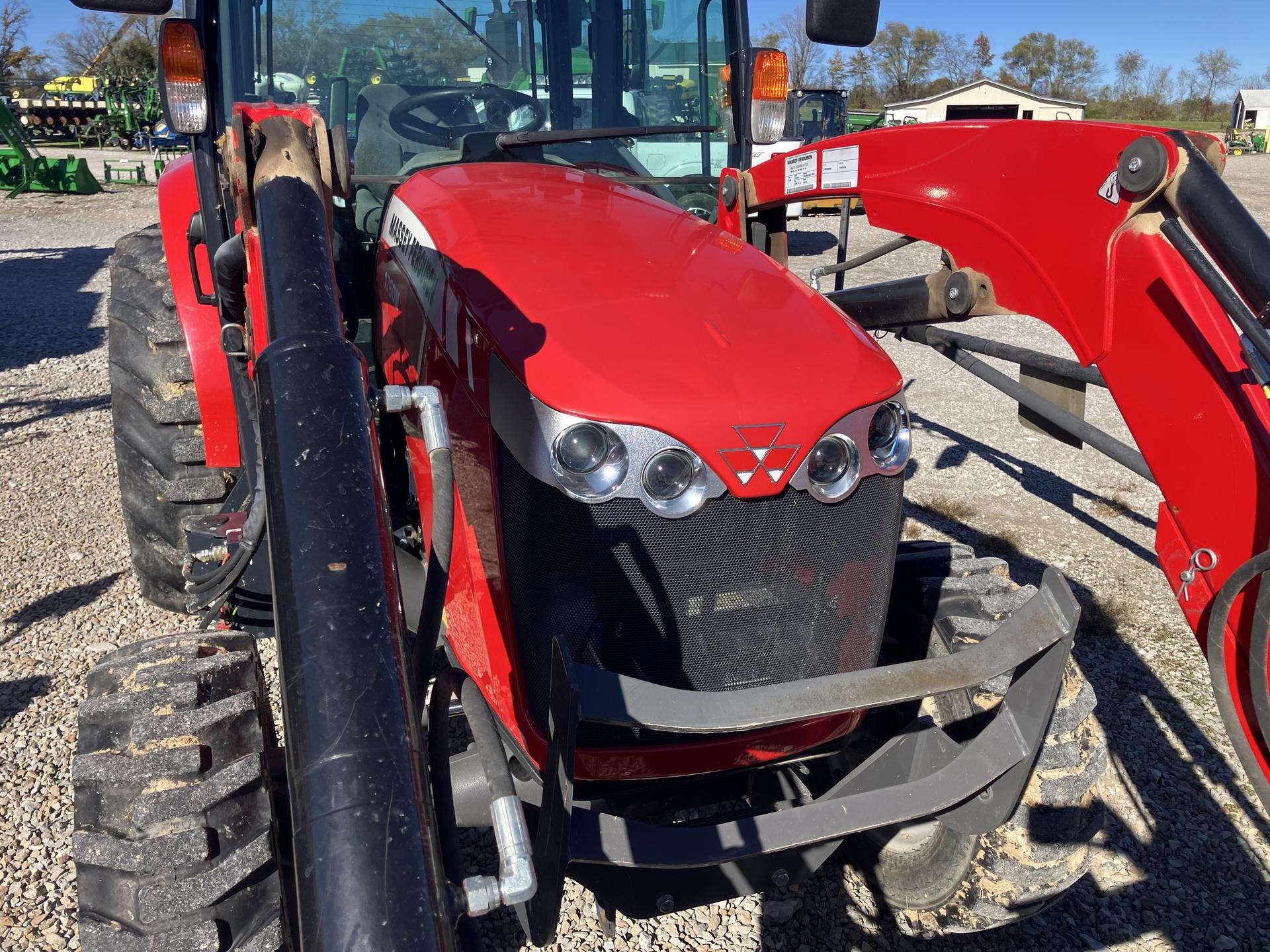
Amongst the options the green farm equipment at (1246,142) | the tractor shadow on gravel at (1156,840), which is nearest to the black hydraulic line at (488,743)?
the tractor shadow on gravel at (1156,840)

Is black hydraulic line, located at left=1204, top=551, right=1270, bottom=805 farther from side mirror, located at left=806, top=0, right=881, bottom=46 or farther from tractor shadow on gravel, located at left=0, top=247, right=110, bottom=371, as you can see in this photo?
tractor shadow on gravel, located at left=0, top=247, right=110, bottom=371

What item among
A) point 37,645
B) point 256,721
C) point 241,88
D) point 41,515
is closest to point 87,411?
point 41,515

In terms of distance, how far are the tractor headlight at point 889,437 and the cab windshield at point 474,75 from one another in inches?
51.2

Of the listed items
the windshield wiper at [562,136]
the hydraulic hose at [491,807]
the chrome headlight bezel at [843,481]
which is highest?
the windshield wiper at [562,136]

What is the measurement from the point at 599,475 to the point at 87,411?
5.55 m

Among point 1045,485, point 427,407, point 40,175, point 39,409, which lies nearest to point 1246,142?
point 40,175

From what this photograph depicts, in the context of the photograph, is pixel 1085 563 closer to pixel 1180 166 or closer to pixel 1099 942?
pixel 1099 942

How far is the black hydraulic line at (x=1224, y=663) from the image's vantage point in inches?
64.0

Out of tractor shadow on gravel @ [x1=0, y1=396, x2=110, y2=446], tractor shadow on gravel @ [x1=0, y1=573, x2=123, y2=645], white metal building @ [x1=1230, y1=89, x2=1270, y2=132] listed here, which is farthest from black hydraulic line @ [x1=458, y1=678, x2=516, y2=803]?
white metal building @ [x1=1230, y1=89, x2=1270, y2=132]

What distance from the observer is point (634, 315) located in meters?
1.77

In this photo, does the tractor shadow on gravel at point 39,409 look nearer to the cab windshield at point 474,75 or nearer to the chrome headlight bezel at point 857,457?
the cab windshield at point 474,75

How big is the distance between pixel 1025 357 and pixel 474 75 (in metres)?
1.87

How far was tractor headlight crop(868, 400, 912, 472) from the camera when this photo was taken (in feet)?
5.89

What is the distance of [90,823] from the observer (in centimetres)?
164
